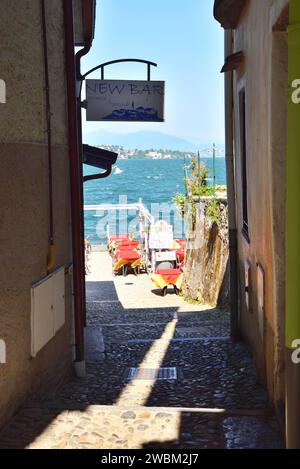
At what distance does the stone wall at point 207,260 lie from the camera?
40.4 feet

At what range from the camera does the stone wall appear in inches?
485

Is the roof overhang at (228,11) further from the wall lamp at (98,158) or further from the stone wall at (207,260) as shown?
the stone wall at (207,260)

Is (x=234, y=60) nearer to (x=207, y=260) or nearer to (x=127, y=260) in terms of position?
(x=207, y=260)

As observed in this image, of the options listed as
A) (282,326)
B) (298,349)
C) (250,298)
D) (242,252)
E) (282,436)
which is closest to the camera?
(298,349)

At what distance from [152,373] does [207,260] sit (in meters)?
7.11

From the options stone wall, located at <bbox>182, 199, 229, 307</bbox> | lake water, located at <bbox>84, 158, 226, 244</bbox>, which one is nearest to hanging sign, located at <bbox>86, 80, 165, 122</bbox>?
stone wall, located at <bbox>182, 199, 229, 307</bbox>

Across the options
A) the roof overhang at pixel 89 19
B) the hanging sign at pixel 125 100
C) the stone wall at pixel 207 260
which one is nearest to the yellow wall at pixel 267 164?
the hanging sign at pixel 125 100

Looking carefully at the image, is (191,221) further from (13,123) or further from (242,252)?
(13,123)

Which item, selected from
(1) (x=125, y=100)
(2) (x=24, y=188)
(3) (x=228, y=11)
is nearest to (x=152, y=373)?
(2) (x=24, y=188)

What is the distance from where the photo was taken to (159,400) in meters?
5.62

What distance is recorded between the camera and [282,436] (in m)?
Result: 3.97

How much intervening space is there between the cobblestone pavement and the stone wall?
175cm

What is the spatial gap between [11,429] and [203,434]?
1.34m
